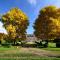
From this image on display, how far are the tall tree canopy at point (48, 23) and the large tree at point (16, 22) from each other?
4148 mm

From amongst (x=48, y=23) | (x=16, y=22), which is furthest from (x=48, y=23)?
(x=16, y=22)

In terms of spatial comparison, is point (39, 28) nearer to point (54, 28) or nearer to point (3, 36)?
point (54, 28)

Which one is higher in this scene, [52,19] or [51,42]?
[52,19]

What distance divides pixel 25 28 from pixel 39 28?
594 centimetres

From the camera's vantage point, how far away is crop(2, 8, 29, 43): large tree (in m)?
75.2

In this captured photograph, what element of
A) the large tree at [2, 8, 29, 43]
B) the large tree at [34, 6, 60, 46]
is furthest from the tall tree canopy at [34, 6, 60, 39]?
the large tree at [2, 8, 29, 43]

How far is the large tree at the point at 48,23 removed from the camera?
2681 inches

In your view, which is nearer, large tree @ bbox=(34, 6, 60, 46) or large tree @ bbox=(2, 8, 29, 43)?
large tree @ bbox=(34, 6, 60, 46)

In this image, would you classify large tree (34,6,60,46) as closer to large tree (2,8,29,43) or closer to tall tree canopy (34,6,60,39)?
tall tree canopy (34,6,60,39)

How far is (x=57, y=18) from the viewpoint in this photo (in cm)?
7000

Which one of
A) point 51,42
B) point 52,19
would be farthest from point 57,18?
point 51,42

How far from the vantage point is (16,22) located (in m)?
75.5

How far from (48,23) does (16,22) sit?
11.0m

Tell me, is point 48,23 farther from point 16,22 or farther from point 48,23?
point 16,22
